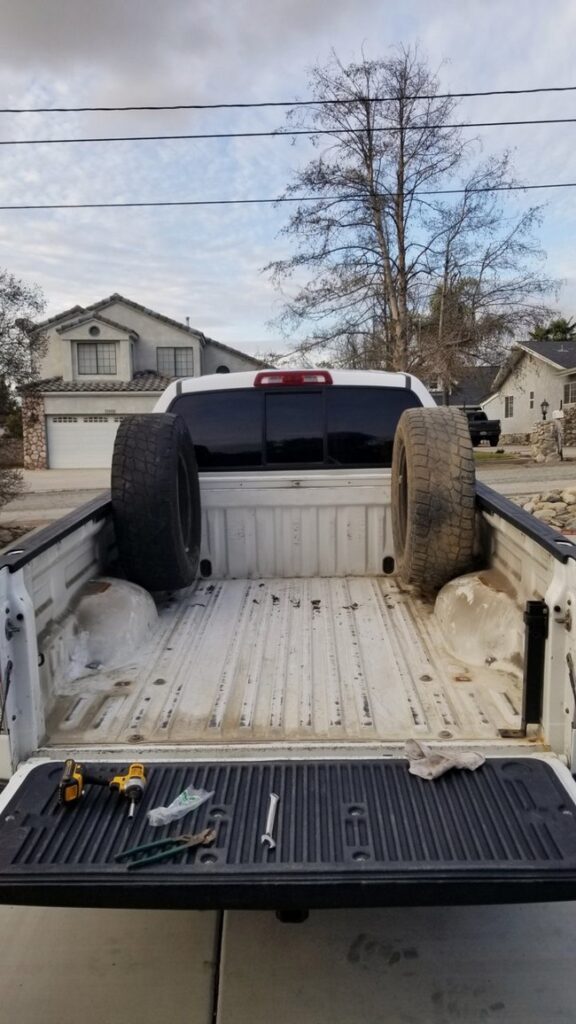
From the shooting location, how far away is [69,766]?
2154 mm

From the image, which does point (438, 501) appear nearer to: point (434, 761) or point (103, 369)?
point (434, 761)

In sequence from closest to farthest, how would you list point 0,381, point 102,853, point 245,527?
point 102,853 < point 245,527 < point 0,381

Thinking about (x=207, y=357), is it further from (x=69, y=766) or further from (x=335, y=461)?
(x=69, y=766)

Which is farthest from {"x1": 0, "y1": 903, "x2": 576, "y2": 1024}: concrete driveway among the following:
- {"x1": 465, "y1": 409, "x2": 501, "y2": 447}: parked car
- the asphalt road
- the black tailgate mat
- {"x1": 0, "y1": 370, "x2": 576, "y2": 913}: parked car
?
{"x1": 465, "y1": 409, "x2": 501, "y2": 447}: parked car

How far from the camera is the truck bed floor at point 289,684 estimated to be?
2.59m

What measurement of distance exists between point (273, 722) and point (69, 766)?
2.62ft

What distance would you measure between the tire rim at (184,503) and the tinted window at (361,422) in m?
1.03

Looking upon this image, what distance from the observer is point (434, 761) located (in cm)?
219

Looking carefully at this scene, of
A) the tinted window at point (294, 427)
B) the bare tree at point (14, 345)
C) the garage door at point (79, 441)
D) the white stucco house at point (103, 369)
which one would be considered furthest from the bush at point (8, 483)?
the garage door at point (79, 441)

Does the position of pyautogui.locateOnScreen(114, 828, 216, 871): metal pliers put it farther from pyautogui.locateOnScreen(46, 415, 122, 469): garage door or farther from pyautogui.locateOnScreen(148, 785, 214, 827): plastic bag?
pyautogui.locateOnScreen(46, 415, 122, 469): garage door

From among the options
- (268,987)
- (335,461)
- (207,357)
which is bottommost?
(268,987)

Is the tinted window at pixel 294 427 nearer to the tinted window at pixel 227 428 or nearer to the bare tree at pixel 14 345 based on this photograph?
the tinted window at pixel 227 428

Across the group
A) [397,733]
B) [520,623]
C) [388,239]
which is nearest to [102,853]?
[397,733]

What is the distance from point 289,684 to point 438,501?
4.18ft
